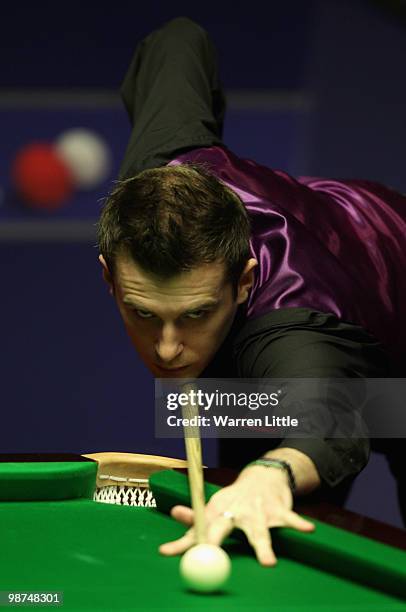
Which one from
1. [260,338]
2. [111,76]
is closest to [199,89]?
[260,338]

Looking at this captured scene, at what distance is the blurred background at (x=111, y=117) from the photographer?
19.9 ft

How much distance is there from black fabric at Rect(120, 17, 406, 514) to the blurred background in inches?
87.4

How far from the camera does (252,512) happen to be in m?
2.12

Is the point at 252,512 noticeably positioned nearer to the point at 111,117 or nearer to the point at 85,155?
the point at 85,155

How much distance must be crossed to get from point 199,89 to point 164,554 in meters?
2.07

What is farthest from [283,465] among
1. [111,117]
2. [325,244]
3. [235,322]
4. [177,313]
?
[111,117]

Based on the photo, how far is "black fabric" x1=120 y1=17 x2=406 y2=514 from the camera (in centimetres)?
254

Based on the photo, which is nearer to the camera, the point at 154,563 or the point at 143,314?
the point at 154,563

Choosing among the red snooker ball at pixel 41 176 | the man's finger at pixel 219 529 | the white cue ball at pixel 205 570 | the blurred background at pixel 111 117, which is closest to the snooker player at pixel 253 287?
the man's finger at pixel 219 529

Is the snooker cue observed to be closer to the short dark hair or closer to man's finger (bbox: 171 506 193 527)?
man's finger (bbox: 171 506 193 527)

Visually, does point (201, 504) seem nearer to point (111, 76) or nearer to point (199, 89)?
point (199, 89)

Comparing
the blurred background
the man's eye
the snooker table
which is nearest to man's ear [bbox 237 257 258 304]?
the man's eye

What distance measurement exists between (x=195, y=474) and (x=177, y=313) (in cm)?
44

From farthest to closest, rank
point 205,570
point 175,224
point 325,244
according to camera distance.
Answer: point 325,244 < point 175,224 < point 205,570
